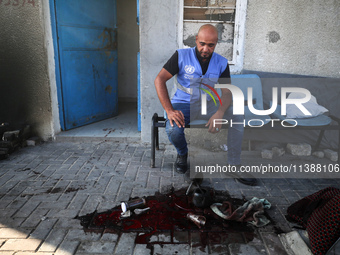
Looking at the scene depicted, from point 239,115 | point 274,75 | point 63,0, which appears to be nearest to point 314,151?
point 274,75

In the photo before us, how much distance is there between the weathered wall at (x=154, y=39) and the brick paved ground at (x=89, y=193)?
96cm

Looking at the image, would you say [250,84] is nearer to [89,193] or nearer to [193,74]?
[193,74]

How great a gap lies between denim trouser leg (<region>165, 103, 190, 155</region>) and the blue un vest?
8 centimetres

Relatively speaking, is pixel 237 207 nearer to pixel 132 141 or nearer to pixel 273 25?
pixel 132 141

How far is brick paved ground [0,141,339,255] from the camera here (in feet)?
7.68

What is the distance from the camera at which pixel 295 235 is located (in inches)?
95.0

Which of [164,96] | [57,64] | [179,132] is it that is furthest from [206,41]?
[57,64]

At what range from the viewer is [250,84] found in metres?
4.38

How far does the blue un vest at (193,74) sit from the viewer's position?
354 cm

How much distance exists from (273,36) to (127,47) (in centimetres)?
421

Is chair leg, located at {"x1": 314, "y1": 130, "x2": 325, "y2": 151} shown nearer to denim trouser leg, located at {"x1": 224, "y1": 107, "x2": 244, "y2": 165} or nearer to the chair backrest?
the chair backrest

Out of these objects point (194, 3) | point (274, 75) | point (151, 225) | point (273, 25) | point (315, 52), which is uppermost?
point (194, 3)

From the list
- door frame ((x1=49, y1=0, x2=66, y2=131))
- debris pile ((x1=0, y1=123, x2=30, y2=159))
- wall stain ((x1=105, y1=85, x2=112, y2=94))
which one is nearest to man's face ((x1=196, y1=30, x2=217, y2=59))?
door frame ((x1=49, y1=0, x2=66, y2=131))

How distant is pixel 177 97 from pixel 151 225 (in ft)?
5.71
